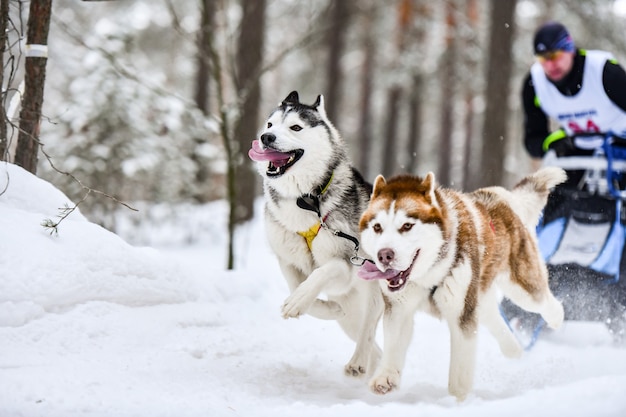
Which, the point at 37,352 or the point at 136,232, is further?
the point at 136,232

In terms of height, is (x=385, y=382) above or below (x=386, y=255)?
below

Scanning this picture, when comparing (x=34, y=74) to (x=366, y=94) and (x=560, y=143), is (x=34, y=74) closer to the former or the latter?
(x=560, y=143)

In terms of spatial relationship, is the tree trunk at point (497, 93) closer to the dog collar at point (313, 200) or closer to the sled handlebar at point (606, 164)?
the sled handlebar at point (606, 164)

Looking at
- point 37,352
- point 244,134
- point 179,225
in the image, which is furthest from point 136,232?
point 37,352

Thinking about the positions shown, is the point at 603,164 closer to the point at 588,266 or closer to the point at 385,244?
the point at 588,266

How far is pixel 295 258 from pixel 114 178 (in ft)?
20.7

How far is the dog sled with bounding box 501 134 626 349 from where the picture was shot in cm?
521

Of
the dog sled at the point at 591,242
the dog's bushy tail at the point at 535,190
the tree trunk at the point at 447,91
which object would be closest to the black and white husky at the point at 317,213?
the dog's bushy tail at the point at 535,190

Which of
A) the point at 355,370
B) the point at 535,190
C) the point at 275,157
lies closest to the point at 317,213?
the point at 275,157

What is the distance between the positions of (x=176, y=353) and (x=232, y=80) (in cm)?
358

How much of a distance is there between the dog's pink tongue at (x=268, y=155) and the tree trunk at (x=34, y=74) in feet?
5.17

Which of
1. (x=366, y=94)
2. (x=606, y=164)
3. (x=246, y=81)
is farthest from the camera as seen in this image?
(x=366, y=94)

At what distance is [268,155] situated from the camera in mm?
3852

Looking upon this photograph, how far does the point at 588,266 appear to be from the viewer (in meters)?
5.21
